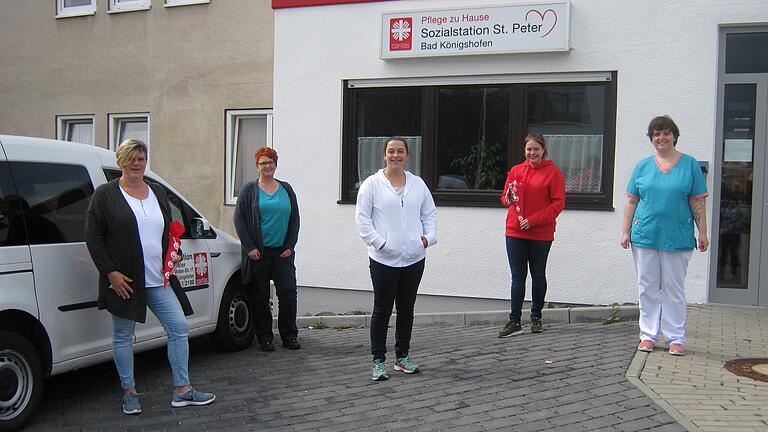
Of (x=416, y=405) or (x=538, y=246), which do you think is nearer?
(x=416, y=405)

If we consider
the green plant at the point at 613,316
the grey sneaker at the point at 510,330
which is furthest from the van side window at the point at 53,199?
the green plant at the point at 613,316

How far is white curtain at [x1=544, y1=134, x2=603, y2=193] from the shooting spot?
861 cm

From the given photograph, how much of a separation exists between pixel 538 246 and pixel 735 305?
107 inches

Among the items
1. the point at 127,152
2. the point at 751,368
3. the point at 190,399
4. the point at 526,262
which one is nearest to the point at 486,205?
the point at 526,262

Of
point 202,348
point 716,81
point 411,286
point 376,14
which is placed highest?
point 376,14

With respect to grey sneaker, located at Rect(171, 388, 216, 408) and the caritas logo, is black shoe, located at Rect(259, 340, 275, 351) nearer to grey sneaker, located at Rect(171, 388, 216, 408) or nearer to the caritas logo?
grey sneaker, located at Rect(171, 388, 216, 408)

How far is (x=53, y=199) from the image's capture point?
5305 millimetres

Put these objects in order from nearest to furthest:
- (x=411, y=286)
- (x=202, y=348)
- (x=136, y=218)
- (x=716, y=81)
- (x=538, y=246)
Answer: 1. (x=136, y=218)
2. (x=411, y=286)
3. (x=538, y=246)
4. (x=202, y=348)
5. (x=716, y=81)

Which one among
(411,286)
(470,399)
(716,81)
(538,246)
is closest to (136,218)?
(411,286)

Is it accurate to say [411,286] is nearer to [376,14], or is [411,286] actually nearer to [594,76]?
[594,76]

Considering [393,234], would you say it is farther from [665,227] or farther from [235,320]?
[235,320]

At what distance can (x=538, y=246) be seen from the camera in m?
6.91

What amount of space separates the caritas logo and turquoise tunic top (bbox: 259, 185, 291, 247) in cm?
298

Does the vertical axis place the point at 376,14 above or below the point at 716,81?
above
